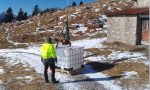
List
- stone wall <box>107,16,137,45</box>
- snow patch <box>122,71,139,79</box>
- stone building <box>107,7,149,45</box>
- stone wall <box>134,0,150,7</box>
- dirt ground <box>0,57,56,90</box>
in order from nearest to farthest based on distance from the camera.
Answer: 1. dirt ground <box>0,57,56,90</box>
2. snow patch <box>122,71,139,79</box>
3. stone building <box>107,7,149,45</box>
4. stone wall <box>107,16,137,45</box>
5. stone wall <box>134,0,150,7</box>

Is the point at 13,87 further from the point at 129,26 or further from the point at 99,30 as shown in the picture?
the point at 99,30

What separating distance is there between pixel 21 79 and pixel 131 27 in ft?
53.1

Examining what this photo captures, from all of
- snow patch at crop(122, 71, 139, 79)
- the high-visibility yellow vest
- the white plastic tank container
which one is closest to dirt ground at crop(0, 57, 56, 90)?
the high-visibility yellow vest

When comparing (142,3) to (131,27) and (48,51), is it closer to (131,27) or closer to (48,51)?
(131,27)

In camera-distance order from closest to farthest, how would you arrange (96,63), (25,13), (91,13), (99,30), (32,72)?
(32,72), (96,63), (99,30), (91,13), (25,13)

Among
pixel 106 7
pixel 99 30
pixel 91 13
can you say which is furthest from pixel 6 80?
pixel 106 7

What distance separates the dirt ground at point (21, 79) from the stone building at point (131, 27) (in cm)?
1261

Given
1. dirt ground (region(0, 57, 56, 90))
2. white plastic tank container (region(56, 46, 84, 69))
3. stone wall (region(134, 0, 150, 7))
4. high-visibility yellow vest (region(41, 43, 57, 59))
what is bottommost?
dirt ground (region(0, 57, 56, 90))

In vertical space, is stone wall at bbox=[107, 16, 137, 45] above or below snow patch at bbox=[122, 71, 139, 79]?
above

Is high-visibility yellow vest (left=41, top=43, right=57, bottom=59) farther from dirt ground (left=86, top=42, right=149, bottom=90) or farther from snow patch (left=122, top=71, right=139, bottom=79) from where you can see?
snow patch (left=122, top=71, right=139, bottom=79)

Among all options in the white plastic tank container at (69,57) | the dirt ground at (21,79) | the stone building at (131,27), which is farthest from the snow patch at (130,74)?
the stone building at (131,27)

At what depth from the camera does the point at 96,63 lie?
22.2m

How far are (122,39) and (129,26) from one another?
1477 millimetres

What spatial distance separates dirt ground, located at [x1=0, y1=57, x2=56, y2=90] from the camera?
16469 millimetres
